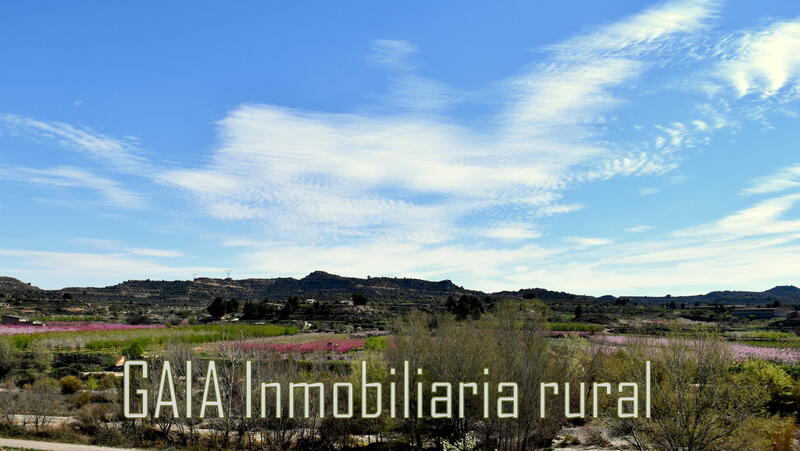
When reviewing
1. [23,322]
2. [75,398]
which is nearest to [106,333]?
[23,322]

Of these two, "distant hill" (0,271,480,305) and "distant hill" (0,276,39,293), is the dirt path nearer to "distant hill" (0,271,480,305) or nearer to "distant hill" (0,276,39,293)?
"distant hill" (0,271,480,305)

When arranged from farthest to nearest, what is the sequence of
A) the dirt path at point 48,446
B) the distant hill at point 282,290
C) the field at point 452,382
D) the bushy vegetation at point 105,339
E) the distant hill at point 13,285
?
the distant hill at point 282,290 < the distant hill at point 13,285 < the bushy vegetation at point 105,339 < the dirt path at point 48,446 < the field at point 452,382

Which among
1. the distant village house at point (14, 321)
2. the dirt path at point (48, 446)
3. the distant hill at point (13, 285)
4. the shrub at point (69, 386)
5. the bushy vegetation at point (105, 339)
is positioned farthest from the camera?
the distant hill at point (13, 285)

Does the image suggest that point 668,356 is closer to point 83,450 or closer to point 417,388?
point 417,388

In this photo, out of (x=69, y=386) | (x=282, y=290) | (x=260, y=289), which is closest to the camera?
(x=69, y=386)

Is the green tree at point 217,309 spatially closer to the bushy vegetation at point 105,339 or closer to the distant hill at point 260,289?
the bushy vegetation at point 105,339

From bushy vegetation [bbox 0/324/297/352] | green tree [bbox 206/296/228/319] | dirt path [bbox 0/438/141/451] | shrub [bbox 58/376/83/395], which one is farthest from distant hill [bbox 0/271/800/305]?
dirt path [bbox 0/438/141/451]

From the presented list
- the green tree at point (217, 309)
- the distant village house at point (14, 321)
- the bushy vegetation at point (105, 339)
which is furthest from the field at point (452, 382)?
the green tree at point (217, 309)

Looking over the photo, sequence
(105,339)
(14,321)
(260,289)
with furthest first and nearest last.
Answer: (260,289) < (14,321) < (105,339)

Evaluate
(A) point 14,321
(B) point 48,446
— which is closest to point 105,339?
(A) point 14,321

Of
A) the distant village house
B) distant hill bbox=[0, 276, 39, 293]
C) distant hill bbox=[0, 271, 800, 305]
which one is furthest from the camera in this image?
distant hill bbox=[0, 271, 800, 305]

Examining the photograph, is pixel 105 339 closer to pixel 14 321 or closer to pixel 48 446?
pixel 14 321

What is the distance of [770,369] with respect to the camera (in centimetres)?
3694

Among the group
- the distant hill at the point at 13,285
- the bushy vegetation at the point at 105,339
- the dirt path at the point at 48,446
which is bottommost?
the dirt path at the point at 48,446
